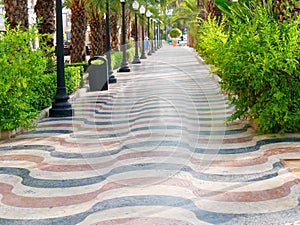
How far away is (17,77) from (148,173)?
317cm

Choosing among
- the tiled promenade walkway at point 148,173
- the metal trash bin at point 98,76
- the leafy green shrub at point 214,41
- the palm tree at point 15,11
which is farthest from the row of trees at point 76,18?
the leafy green shrub at point 214,41

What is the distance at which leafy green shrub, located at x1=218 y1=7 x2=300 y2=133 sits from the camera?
7.29 metres

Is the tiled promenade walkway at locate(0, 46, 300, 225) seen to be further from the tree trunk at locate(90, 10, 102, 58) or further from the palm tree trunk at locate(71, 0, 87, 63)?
the tree trunk at locate(90, 10, 102, 58)

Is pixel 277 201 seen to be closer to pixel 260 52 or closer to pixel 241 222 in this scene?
pixel 241 222

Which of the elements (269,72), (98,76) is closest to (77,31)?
(98,76)

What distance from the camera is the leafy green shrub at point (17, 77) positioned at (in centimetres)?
776

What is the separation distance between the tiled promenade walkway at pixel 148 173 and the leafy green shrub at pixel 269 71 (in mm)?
332

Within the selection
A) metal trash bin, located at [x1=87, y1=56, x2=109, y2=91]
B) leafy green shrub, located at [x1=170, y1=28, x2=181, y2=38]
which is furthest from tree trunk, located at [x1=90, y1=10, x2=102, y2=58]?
leafy green shrub, located at [x1=170, y1=28, x2=181, y2=38]

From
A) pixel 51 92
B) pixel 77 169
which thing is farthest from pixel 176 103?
pixel 77 169

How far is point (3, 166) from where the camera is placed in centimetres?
627

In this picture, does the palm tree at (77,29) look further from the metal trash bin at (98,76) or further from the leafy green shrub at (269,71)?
the leafy green shrub at (269,71)

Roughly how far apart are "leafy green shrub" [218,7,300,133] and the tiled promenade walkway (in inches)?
13.1

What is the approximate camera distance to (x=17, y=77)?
7.84 metres

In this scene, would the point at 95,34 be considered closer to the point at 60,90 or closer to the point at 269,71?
the point at 60,90
